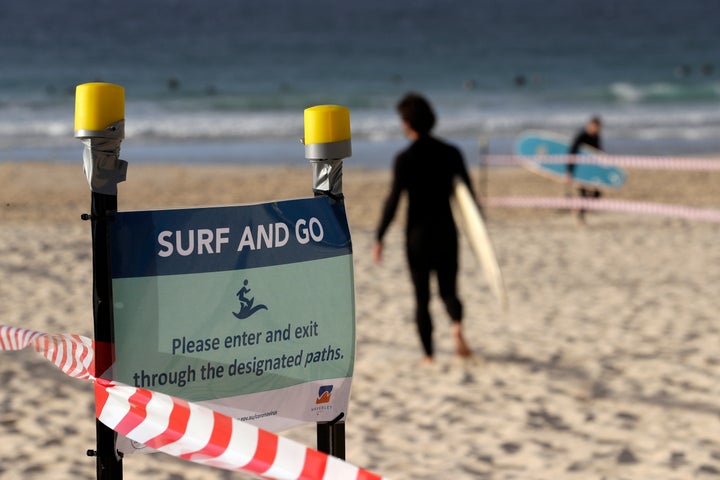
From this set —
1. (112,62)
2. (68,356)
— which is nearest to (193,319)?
(68,356)

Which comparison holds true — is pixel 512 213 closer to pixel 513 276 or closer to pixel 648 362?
pixel 513 276

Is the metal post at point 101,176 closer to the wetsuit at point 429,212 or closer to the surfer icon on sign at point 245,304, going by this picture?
the surfer icon on sign at point 245,304

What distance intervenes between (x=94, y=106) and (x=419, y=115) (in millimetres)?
3980

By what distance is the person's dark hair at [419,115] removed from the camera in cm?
581

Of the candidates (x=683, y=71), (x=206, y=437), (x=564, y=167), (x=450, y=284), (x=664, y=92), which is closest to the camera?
(x=206, y=437)

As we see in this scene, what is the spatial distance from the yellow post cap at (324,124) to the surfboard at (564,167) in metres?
11.0

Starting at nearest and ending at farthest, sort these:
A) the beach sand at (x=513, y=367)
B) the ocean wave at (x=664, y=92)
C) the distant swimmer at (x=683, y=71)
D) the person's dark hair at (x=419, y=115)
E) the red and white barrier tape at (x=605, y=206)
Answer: the beach sand at (x=513, y=367), the person's dark hair at (x=419, y=115), the red and white barrier tape at (x=605, y=206), the ocean wave at (x=664, y=92), the distant swimmer at (x=683, y=71)

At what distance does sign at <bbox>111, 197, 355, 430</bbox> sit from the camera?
2.02 m

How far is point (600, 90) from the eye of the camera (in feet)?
130

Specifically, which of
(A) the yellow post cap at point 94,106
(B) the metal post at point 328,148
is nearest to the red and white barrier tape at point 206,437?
(B) the metal post at point 328,148

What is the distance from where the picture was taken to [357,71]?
46.9 m

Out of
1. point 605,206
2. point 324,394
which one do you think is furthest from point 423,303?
point 605,206

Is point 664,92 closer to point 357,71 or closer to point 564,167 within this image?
point 357,71

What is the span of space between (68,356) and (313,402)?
0.60 metres
